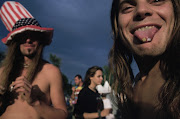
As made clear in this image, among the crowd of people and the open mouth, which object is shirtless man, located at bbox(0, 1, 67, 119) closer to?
the crowd of people

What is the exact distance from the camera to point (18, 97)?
209 cm

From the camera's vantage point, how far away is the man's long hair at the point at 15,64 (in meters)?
2.18

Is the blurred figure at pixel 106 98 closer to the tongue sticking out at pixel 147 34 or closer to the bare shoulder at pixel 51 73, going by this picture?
the bare shoulder at pixel 51 73

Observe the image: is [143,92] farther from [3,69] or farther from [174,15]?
[3,69]

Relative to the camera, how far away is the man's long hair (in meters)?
2.18

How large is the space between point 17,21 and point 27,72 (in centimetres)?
81

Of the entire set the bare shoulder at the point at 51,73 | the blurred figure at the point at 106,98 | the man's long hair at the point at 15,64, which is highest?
the man's long hair at the point at 15,64

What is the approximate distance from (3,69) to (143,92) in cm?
201

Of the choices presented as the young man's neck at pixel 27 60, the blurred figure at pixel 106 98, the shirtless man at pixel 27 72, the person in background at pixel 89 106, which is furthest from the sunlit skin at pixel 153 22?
the blurred figure at pixel 106 98

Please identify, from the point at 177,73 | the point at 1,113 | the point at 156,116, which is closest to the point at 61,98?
the point at 1,113

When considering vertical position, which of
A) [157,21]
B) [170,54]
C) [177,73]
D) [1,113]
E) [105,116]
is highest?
[157,21]

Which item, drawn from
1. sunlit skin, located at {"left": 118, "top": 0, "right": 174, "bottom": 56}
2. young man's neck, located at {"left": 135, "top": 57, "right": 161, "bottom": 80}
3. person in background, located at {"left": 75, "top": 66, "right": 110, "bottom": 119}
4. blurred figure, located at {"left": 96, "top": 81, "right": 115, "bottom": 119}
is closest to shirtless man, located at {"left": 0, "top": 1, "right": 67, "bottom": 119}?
young man's neck, located at {"left": 135, "top": 57, "right": 161, "bottom": 80}

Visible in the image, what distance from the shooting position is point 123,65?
5.14 feet

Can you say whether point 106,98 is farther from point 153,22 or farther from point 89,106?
point 153,22
